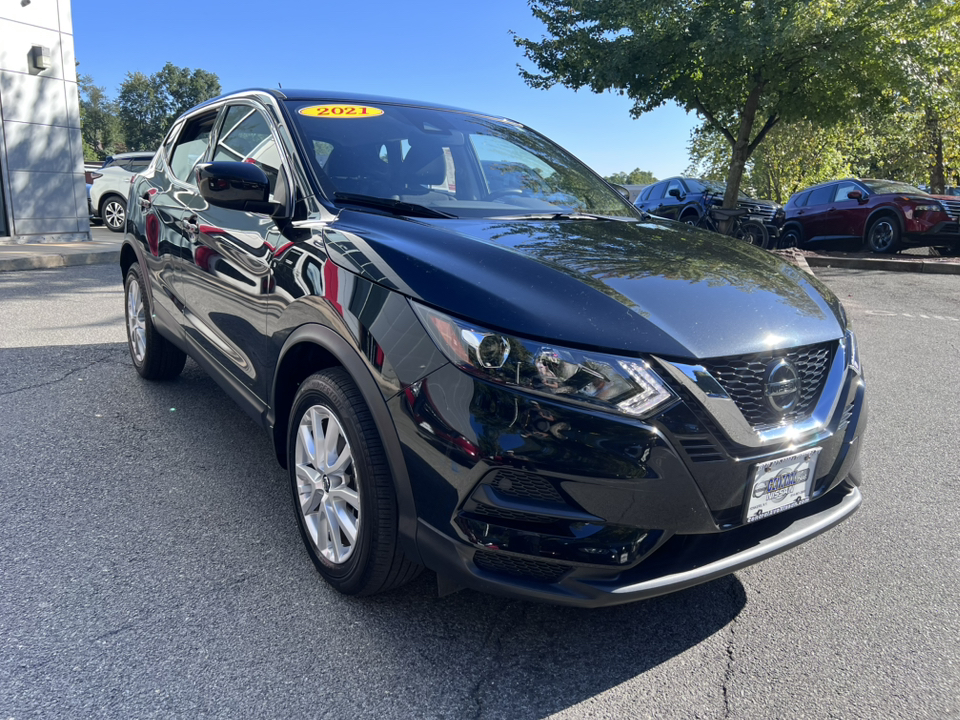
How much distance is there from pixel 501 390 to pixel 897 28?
1234cm

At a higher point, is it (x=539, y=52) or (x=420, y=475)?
(x=539, y=52)

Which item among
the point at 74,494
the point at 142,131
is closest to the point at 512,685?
the point at 74,494

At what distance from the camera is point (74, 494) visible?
10.6ft

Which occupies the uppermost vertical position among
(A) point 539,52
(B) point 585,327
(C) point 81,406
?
(A) point 539,52

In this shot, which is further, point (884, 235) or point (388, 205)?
point (884, 235)

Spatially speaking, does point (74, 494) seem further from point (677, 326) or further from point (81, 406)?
point (677, 326)

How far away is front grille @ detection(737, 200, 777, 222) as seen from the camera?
14.7 m

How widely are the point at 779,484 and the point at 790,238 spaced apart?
15306 mm

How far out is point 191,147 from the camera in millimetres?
4250

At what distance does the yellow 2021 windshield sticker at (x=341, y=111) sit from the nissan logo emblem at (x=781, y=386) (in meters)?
2.12

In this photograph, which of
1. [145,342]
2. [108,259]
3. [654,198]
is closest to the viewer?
[145,342]

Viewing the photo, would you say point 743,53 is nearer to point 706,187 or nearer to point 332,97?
point 706,187

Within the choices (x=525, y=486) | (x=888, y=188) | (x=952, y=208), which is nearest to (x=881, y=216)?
(x=888, y=188)

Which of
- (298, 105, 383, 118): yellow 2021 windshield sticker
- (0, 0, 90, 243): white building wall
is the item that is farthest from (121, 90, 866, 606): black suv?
(0, 0, 90, 243): white building wall
